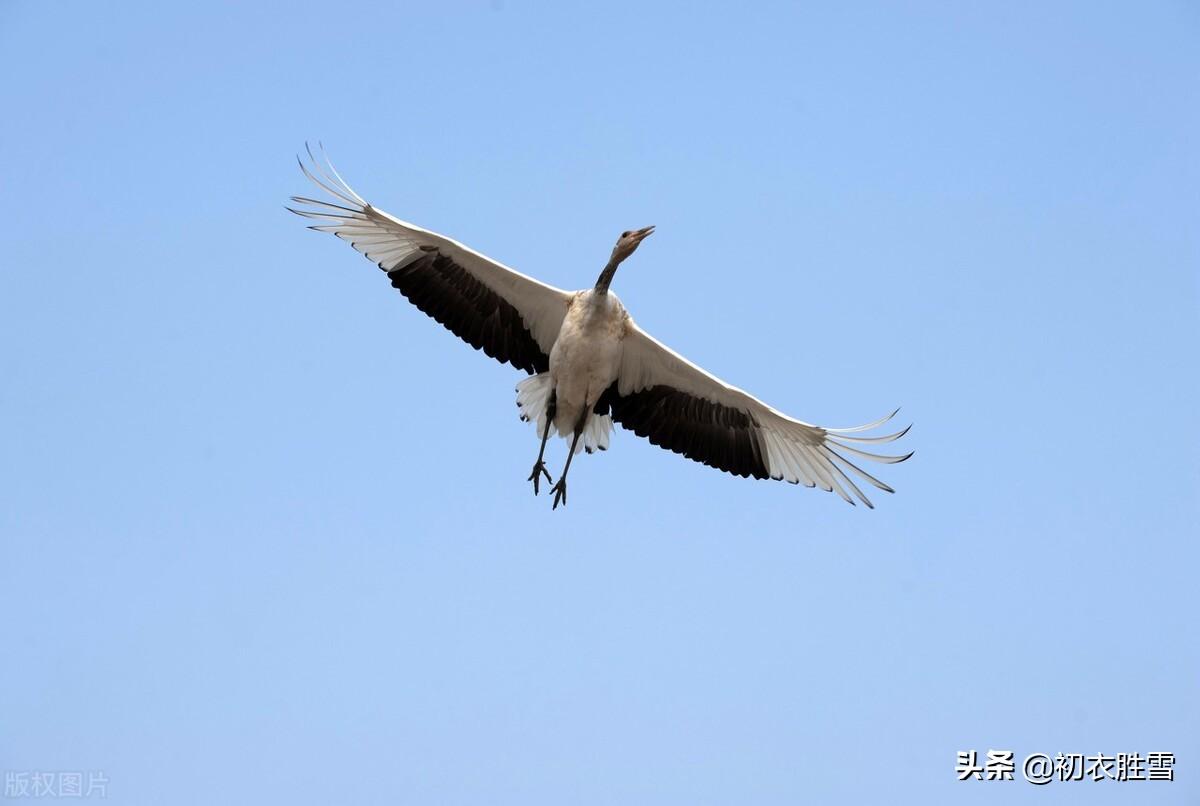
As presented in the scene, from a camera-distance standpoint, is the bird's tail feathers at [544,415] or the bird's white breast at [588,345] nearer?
the bird's white breast at [588,345]

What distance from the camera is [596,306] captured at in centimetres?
1858

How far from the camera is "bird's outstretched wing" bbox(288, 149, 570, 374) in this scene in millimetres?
18625

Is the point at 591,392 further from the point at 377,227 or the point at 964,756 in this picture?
the point at 964,756

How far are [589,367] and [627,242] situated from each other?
1.37 metres

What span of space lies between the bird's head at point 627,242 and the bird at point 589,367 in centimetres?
1

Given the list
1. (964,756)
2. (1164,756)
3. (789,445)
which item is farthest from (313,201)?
(1164,756)

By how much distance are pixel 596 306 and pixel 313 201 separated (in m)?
3.03

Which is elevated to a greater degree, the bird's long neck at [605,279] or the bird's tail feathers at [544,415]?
the bird's long neck at [605,279]

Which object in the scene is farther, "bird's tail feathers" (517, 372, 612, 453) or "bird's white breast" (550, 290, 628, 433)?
"bird's tail feathers" (517, 372, 612, 453)

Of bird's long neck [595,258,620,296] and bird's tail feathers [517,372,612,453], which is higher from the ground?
bird's long neck [595,258,620,296]

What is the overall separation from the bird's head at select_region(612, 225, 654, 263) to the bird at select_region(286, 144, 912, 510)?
0.01 metres

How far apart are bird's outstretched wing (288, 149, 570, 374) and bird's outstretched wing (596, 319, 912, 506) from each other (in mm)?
949

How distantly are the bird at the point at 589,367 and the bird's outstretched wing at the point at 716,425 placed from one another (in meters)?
0.01

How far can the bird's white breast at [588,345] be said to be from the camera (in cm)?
1861
